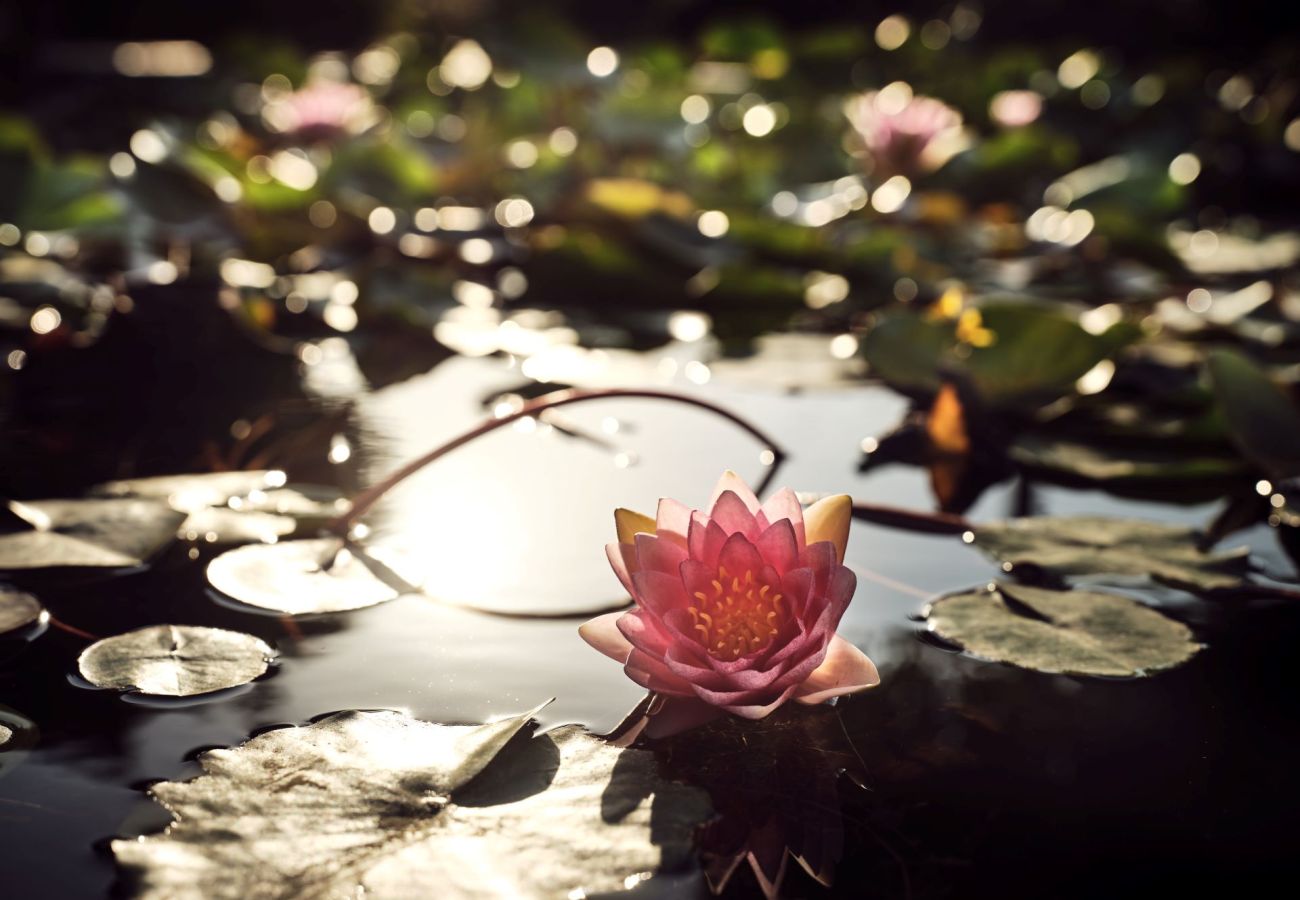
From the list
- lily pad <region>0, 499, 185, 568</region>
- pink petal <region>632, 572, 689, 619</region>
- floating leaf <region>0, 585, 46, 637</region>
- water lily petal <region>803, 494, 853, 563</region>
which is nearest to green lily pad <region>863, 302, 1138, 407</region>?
water lily petal <region>803, 494, 853, 563</region>

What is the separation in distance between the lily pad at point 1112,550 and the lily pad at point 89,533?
782 millimetres

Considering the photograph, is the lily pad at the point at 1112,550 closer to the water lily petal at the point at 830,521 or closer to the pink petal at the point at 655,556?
the water lily petal at the point at 830,521

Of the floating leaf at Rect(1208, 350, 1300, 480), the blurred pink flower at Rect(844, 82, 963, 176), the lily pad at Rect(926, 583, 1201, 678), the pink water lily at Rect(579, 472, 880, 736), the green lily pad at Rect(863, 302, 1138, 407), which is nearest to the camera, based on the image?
the pink water lily at Rect(579, 472, 880, 736)

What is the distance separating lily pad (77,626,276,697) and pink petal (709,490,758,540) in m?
0.35

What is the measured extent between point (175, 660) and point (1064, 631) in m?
0.69

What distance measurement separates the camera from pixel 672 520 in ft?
2.75

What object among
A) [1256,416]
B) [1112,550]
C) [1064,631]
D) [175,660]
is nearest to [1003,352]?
[1256,416]

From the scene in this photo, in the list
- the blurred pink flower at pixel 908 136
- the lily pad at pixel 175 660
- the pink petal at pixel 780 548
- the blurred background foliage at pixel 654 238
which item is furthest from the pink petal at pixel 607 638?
the blurred pink flower at pixel 908 136

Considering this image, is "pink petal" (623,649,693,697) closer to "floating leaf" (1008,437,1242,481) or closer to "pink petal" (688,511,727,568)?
"pink petal" (688,511,727,568)

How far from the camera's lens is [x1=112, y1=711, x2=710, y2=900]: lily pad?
2.09 feet

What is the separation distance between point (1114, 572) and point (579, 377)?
2.83 ft

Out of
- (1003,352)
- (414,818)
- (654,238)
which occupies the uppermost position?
(654,238)

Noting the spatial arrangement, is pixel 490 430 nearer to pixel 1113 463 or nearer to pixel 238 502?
pixel 238 502

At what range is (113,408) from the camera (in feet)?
5.18
